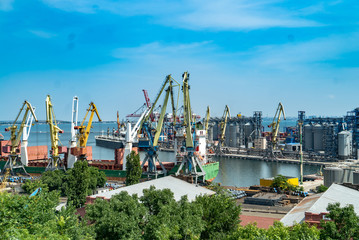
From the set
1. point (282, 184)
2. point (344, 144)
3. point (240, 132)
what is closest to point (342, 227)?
point (282, 184)

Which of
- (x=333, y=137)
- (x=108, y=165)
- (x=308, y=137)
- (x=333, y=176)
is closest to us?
(x=333, y=176)

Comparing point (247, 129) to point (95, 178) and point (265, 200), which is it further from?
point (265, 200)

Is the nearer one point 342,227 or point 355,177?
point 342,227

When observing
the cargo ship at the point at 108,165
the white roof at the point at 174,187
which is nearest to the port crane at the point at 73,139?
the cargo ship at the point at 108,165

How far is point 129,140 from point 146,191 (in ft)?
125

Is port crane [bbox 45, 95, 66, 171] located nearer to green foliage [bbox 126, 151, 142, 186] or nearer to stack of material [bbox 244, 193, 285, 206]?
green foliage [bbox 126, 151, 142, 186]

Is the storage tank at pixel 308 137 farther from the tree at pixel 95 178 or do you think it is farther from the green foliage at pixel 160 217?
the green foliage at pixel 160 217

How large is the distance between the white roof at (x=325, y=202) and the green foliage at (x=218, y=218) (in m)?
4.06

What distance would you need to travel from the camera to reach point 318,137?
10112 cm

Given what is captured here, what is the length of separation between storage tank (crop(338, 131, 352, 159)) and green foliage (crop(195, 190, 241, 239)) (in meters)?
72.9

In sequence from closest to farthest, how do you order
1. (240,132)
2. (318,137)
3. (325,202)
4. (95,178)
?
(325,202) < (95,178) < (318,137) < (240,132)

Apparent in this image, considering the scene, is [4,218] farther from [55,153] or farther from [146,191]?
[55,153]

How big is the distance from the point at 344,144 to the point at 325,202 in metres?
68.1

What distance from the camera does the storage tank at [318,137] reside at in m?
101
